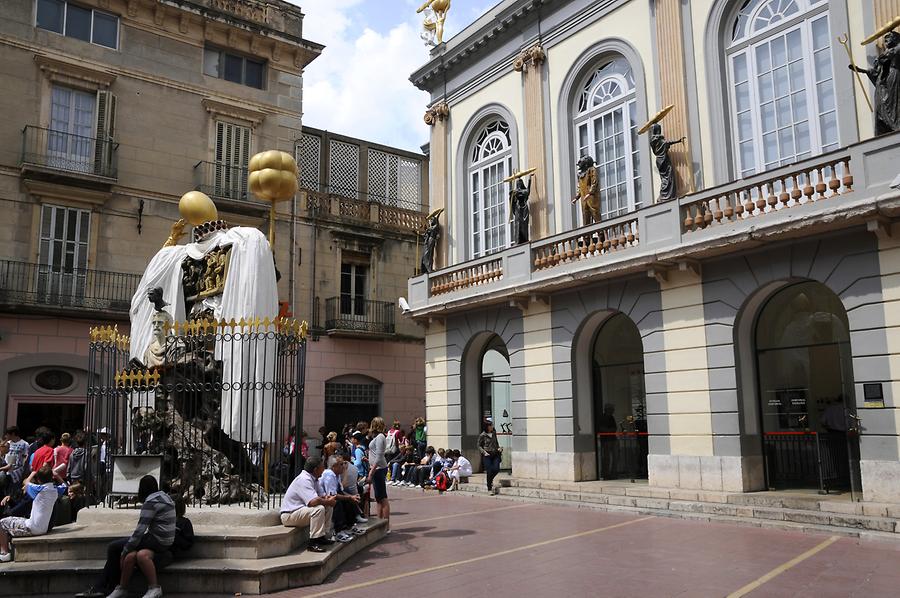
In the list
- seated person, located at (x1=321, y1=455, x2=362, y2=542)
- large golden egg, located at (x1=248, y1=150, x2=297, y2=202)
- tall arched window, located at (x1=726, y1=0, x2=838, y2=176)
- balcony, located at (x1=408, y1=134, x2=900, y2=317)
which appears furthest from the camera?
tall arched window, located at (x1=726, y1=0, x2=838, y2=176)

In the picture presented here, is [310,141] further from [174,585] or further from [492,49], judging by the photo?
[174,585]

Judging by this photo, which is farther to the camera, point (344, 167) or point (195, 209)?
point (344, 167)

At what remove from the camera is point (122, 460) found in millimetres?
9109

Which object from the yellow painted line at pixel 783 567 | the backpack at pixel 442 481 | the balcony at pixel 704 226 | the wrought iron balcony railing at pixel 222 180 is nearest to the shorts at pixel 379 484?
the yellow painted line at pixel 783 567

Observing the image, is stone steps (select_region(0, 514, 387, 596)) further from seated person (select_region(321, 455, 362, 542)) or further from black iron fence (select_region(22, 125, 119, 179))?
black iron fence (select_region(22, 125, 119, 179))

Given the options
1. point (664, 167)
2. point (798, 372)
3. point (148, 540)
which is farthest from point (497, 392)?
Answer: point (148, 540)

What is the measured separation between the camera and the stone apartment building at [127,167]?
21.2m

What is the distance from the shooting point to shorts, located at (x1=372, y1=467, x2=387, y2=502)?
1203cm

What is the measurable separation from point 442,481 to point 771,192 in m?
9.98

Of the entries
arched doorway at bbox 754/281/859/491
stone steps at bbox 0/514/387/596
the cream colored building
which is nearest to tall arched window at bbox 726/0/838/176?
the cream colored building

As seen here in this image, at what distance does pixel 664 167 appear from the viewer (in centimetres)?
1562

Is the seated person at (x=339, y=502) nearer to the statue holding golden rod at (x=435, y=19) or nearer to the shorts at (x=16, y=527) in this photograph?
the shorts at (x=16, y=527)

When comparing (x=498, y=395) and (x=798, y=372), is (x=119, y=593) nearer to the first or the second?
(x=798, y=372)

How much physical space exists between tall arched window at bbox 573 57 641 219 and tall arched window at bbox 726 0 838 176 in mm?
2549
